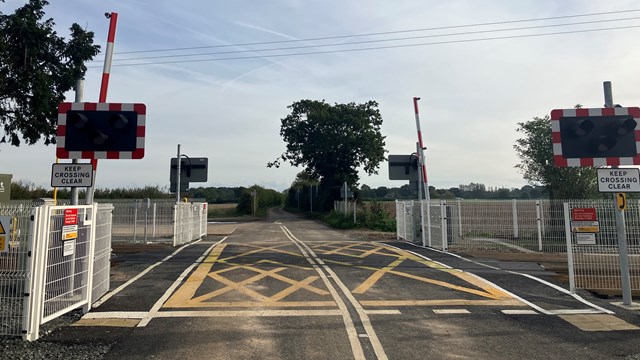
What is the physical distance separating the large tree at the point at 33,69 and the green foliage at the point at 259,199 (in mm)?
37033

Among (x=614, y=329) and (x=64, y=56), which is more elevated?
(x=64, y=56)

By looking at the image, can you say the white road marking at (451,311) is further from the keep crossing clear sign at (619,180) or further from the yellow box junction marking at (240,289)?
the keep crossing clear sign at (619,180)

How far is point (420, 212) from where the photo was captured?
17.6m

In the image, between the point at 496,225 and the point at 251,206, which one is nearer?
the point at 496,225

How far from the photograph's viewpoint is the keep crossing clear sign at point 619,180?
7098 millimetres

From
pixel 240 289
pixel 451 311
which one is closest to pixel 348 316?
pixel 451 311

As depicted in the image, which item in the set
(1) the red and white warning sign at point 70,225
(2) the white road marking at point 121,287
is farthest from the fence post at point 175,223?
(1) the red and white warning sign at point 70,225

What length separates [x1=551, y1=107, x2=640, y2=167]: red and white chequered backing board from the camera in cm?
732

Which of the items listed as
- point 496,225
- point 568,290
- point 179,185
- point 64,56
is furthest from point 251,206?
point 568,290

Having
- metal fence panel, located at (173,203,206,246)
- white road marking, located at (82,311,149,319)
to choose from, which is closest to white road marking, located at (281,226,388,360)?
white road marking, located at (82,311,149,319)

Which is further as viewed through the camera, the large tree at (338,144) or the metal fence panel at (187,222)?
the large tree at (338,144)

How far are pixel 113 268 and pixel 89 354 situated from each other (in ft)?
20.4

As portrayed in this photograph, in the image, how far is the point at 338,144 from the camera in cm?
4703

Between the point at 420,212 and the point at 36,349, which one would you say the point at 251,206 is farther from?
the point at 36,349
